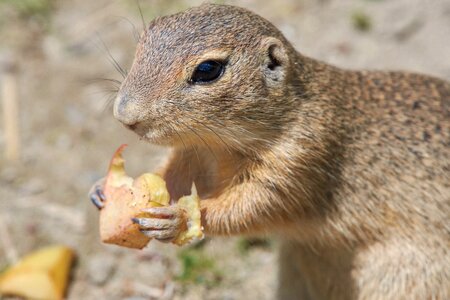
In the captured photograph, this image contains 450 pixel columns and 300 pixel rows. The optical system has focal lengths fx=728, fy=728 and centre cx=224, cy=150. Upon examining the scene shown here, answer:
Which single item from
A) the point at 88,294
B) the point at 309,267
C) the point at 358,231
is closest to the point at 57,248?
the point at 88,294

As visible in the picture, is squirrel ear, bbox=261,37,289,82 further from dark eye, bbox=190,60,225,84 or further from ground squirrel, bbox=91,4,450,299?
dark eye, bbox=190,60,225,84

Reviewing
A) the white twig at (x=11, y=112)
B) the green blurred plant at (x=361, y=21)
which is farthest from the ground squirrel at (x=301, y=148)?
the white twig at (x=11, y=112)

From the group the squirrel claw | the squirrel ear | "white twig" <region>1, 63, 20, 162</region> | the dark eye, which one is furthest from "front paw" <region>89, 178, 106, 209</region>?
"white twig" <region>1, 63, 20, 162</region>

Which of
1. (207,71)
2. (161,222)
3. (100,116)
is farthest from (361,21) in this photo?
(161,222)

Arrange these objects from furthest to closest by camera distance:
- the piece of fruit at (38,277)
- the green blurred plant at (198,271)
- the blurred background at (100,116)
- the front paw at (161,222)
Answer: the blurred background at (100,116) → the green blurred plant at (198,271) → the piece of fruit at (38,277) → the front paw at (161,222)

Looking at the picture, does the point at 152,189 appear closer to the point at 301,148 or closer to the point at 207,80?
the point at 207,80

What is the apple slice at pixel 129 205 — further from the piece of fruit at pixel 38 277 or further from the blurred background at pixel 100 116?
the piece of fruit at pixel 38 277
